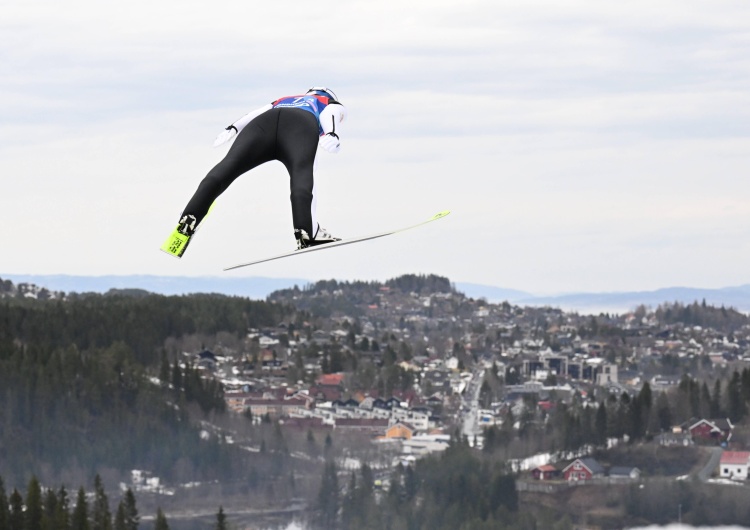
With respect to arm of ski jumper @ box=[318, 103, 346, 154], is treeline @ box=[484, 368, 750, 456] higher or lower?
lower

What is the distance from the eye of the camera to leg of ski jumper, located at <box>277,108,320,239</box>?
1647cm

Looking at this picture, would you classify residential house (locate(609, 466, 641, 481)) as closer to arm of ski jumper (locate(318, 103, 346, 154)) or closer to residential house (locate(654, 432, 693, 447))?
residential house (locate(654, 432, 693, 447))

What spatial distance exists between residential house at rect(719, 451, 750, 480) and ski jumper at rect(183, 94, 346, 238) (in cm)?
14389

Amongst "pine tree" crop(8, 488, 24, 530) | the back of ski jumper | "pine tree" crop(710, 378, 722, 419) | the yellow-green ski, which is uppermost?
the back of ski jumper

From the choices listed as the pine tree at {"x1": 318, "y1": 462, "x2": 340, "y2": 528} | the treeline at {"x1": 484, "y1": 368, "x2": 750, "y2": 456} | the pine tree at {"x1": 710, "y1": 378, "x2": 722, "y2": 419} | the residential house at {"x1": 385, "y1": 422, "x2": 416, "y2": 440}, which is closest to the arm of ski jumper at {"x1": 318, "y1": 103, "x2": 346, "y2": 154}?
the pine tree at {"x1": 318, "y1": 462, "x2": 340, "y2": 528}

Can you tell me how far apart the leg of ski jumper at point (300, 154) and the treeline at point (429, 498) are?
11454 cm

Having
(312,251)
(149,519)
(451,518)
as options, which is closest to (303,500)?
(149,519)

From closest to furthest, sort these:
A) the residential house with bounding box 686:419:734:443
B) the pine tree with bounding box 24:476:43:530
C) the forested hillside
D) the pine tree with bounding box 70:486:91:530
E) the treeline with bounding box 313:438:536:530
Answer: the pine tree with bounding box 70:486:91:530, the pine tree with bounding box 24:476:43:530, the treeline with bounding box 313:438:536:530, the forested hillside, the residential house with bounding box 686:419:734:443

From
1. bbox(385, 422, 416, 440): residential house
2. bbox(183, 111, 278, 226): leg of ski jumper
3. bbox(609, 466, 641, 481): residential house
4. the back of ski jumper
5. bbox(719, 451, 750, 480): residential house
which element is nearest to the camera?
bbox(183, 111, 278, 226): leg of ski jumper

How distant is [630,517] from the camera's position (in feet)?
486

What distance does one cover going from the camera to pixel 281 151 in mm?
16562

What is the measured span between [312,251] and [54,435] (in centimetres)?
14906

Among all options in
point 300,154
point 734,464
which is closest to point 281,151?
point 300,154

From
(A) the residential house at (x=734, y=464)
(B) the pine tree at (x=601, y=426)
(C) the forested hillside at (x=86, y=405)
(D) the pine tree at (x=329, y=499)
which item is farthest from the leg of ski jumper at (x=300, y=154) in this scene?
(B) the pine tree at (x=601, y=426)
